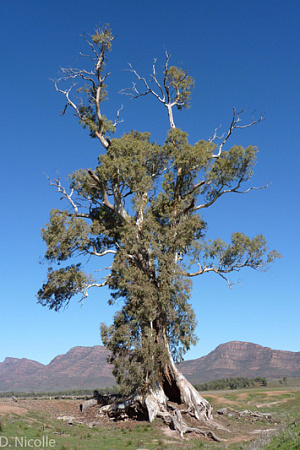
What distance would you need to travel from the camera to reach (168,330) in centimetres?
2341

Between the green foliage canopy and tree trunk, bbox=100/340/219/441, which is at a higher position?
the green foliage canopy

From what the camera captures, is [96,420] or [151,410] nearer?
[151,410]

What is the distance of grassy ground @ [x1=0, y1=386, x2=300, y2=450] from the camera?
14.0 meters

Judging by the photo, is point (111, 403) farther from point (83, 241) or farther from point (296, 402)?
point (296, 402)

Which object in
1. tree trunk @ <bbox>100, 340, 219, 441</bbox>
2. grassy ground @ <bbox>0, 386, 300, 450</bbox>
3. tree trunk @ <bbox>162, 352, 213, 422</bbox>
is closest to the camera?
grassy ground @ <bbox>0, 386, 300, 450</bbox>

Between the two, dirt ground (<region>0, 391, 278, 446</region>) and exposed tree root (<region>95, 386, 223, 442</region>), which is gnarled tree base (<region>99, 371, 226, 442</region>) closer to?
exposed tree root (<region>95, 386, 223, 442</region>)

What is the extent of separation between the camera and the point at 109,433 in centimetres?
1855

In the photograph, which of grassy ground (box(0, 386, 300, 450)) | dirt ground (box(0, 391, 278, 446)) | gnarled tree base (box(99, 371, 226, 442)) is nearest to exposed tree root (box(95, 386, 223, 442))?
gnarled tree base (box(99, 371, 226, 442))

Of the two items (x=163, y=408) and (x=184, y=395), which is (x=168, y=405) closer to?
(x=163, y=408)

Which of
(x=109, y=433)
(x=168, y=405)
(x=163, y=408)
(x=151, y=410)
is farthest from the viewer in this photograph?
(x=168, y=405)

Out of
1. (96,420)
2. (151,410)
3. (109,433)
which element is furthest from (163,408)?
(109,433)

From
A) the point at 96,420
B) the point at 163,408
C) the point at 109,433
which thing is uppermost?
the point at 163,408

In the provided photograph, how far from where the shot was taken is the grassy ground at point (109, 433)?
45.9ft

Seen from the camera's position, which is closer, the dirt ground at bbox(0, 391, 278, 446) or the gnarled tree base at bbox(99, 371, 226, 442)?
the dirt ground at bbox(0, 391, 278, 446)
